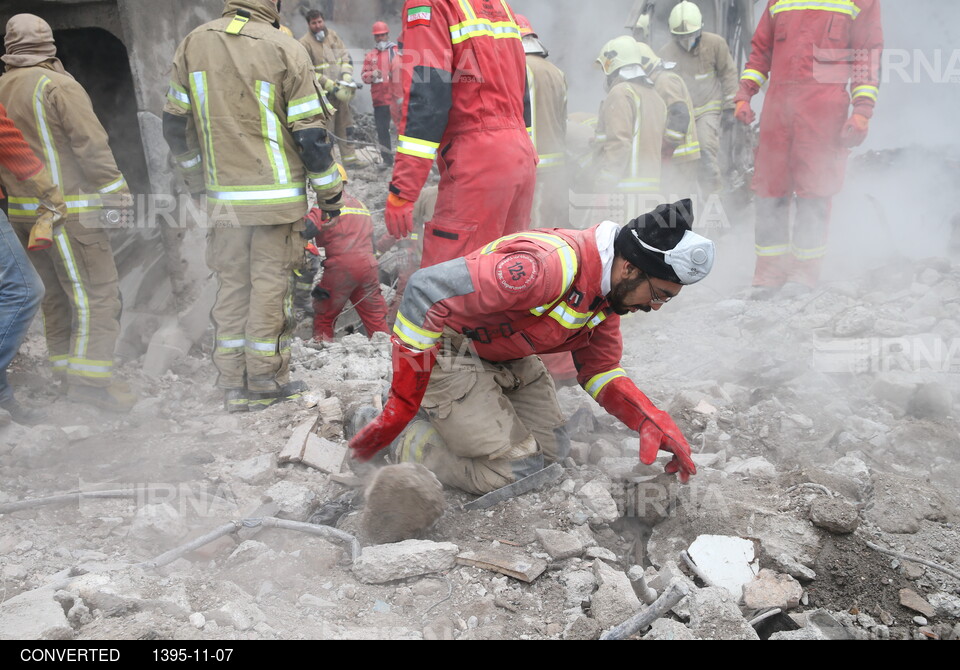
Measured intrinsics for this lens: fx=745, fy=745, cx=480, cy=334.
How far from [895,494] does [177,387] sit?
3.84 m

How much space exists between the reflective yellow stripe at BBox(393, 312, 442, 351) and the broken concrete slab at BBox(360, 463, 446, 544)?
44 centimetres

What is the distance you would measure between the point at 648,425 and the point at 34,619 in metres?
2.09

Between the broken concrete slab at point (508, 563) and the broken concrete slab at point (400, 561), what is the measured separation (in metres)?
0.08

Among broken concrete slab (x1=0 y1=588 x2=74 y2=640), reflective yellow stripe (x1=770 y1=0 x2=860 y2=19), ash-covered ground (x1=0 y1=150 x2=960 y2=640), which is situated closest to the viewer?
broken concrete slab (x1=0 y1=588 x2=74 y2=640)

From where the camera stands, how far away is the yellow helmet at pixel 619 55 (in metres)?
5.57

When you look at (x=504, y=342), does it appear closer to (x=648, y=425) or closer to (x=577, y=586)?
(x=648, y=425)

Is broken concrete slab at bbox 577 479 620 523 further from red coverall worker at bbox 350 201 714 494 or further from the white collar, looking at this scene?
the white collar

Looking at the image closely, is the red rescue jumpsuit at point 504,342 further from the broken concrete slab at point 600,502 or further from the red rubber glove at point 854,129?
the red rubber glove at point 854,129

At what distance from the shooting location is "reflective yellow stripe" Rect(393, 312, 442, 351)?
257 cm

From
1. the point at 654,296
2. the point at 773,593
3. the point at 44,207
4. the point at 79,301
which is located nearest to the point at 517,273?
the point at 654,296

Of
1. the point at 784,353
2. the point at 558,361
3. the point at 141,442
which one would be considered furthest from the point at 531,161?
the point at 141,442

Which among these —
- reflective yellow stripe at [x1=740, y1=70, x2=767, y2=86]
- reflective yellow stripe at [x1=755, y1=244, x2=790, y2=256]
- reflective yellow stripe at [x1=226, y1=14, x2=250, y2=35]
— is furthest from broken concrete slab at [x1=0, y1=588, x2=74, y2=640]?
reflective yellow stripe at [x1=740, y1=70, x2=767, y2=86]

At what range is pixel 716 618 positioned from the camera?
2205mm
